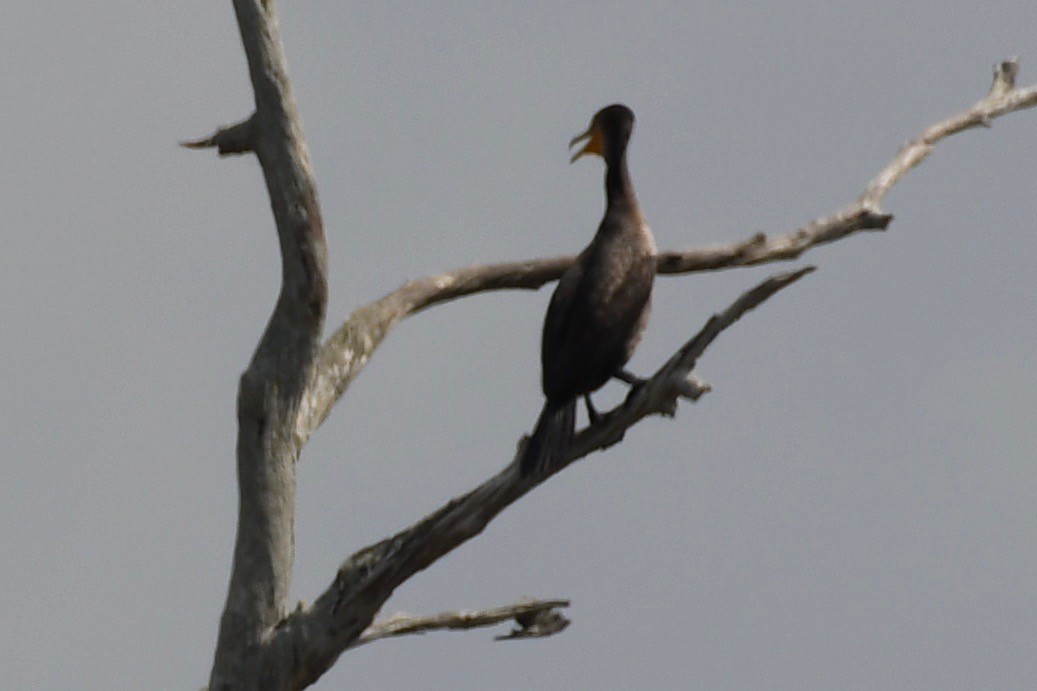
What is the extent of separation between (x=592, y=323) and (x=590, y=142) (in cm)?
139

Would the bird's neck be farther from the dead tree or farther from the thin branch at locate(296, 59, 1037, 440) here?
the dead tree

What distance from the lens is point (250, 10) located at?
29.9 feet

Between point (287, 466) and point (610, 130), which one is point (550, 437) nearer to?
point (287, 466)

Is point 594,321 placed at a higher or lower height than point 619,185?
lower

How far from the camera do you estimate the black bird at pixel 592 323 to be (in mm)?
9031

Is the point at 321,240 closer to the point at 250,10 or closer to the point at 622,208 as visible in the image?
the point at 250,10

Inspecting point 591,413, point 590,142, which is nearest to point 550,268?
point 590,142

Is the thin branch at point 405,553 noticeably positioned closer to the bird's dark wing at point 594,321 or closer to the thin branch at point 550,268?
the bird's dark wing at point 594,321

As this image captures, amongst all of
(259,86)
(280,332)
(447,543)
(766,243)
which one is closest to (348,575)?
(447,543)

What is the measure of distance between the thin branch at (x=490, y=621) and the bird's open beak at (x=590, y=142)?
→ 2066 mm

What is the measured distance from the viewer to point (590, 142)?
10.5m

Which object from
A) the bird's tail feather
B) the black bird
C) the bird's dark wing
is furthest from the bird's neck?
the bird's tail feather

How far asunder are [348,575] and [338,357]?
4.39 ft

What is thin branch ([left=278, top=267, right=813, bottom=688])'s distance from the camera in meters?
8.76
